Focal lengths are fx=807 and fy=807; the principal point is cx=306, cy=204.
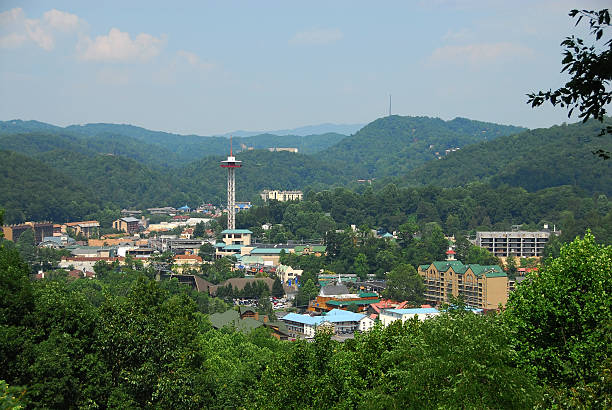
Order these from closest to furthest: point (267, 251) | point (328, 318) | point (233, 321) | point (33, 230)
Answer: point (233, 321) < point (328, 318) < point (267, 251) < point (33, 230)

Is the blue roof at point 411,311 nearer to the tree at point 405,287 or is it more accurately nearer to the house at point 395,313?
the house at point 395,313

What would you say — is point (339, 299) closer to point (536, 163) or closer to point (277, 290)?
point (277, 290)

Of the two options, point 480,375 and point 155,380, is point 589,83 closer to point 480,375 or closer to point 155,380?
point 480,375

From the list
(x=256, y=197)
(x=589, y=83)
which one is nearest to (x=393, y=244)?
(x=589, y=83)

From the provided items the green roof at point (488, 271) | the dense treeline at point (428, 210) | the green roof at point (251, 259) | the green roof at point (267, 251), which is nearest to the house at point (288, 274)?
the green roof at point (251, 259)

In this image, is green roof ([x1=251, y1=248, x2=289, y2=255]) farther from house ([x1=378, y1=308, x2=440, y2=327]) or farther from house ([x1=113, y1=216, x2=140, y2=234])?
house ([x1=113, y1=216, x2=140, y2=234])

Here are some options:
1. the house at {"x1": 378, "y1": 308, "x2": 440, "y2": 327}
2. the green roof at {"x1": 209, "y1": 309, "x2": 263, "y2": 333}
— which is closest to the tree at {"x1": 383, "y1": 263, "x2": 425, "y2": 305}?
the house at {"x1": 378, "y1": 308, "x2": 440, "y2": 327}

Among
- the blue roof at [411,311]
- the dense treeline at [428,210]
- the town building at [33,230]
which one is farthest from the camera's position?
the dense treeline at [428,210]

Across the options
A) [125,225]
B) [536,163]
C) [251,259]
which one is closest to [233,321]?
[251,259]
